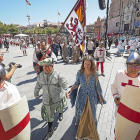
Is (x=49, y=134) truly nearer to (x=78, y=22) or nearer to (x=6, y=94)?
(x=6, y=94)

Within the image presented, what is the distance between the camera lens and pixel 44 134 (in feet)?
8.26

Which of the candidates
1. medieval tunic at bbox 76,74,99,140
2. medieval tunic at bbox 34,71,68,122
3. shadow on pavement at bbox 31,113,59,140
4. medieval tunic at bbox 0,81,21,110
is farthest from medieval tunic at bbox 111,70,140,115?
shadow on pavement at bbox 31,113,59,140

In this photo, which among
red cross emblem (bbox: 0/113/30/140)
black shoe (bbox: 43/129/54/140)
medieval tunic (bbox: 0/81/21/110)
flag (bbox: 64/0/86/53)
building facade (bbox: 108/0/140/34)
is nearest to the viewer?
red cross emblem (bbox: 0/113/30/140)

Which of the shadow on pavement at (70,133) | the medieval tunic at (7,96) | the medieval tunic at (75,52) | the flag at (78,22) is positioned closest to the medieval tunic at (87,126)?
the shadow on pavement at (70,133)

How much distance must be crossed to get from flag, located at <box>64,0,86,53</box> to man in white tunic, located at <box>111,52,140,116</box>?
1478 millimetres

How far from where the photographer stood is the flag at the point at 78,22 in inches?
103

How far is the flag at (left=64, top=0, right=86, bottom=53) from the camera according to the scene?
2627 mm

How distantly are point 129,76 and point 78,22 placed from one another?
1.83 metres

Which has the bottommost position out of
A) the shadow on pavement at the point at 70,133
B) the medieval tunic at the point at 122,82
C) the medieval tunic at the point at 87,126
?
the shadow on pavement at the point at 70,133

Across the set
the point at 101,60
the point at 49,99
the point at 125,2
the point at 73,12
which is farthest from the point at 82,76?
the point at 125,2

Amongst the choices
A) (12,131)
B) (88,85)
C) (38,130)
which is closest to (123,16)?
(88,85)

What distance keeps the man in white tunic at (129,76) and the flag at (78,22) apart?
1478mm

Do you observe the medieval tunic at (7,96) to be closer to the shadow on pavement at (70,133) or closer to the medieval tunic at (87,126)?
the medieval tunic at (87,126)

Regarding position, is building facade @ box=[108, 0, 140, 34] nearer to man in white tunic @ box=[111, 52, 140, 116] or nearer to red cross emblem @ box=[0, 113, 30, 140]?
man in white tunic @ box=[111, 52, 140, 116]
